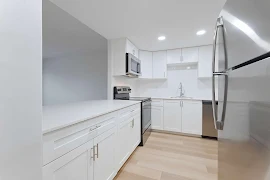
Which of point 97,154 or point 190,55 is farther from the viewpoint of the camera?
point 190,55

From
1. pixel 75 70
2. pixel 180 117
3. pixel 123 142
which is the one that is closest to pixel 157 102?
pixel 180 117

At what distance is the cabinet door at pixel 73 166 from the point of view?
0.83 meters

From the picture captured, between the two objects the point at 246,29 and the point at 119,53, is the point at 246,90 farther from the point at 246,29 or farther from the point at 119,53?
the point at 119,53

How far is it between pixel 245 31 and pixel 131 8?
144 centimetres

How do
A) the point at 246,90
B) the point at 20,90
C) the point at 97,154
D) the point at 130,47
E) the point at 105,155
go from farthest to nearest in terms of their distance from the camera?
the point at 130,47, the point at 105,155, the point at 97,154, the point at 246,90, the point at 20,90

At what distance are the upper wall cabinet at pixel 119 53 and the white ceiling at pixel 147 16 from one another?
0.13 meters

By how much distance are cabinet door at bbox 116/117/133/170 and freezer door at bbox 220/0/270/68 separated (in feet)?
4.65

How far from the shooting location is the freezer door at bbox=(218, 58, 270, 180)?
54 centimetres

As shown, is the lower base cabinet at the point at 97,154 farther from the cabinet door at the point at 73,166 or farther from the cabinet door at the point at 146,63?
the cabinet door at the point at 146,63

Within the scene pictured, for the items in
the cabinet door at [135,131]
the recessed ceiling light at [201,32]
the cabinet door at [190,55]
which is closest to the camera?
the cabinet door at [135,131]

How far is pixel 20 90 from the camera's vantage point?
584 mm

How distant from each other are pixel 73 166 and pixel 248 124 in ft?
3.85

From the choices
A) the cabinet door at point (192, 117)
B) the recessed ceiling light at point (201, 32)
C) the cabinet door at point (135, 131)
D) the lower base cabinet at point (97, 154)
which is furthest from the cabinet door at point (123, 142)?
the recessed ceiling light at point (201, 32)

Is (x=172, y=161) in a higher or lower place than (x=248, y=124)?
Result: lower
